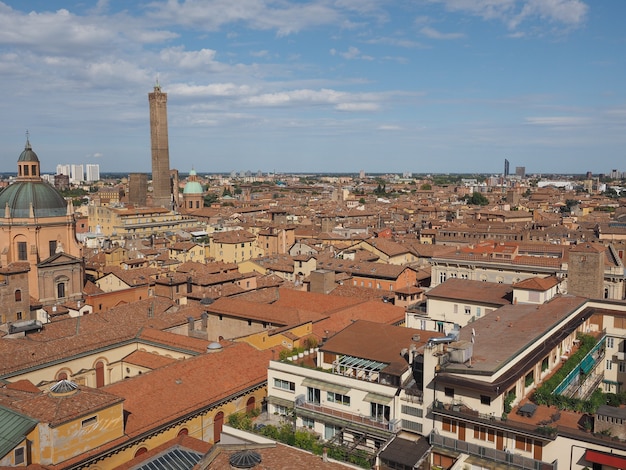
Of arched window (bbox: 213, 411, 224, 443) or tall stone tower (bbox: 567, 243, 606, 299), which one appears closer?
arched window (bbox: 213, 411, 224, 443)

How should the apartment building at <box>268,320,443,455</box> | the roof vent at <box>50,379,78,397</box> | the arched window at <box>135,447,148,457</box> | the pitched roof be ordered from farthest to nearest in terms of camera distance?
1. the pitched roof
2. the arched window at <box>135,447,148,457</box>
3. the apartment building at <box>268,320,443,455</box>
4. the roof vent at <box>50,379,78,397</box>

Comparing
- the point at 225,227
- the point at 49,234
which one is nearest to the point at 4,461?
the point at 49,234

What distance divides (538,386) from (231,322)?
60.0 feet

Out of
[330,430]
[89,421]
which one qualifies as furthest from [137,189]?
[330,430]

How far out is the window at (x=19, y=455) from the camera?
1745cm

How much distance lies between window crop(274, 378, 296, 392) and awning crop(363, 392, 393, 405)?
348cm

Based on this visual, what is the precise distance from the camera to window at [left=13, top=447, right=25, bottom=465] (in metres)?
17.5

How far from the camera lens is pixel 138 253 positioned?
6319 centimetres

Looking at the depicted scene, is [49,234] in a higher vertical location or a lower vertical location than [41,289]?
higher

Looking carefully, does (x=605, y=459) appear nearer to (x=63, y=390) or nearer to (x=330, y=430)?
(x=330, y=430)

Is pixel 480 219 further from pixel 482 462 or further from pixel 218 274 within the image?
pixel 482 462

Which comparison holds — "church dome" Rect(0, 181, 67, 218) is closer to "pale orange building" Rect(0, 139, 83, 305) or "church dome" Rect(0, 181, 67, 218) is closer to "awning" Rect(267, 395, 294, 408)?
"pale orange building" Rect(0, 139, 83, 305)

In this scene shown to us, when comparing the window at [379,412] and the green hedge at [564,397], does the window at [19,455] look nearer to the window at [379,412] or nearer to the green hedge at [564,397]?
the window at [379,412]

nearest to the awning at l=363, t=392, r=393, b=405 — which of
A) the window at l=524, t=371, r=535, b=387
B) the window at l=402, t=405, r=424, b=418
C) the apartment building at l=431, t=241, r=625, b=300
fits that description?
the window at l=402, t=405, r=424, b=418
